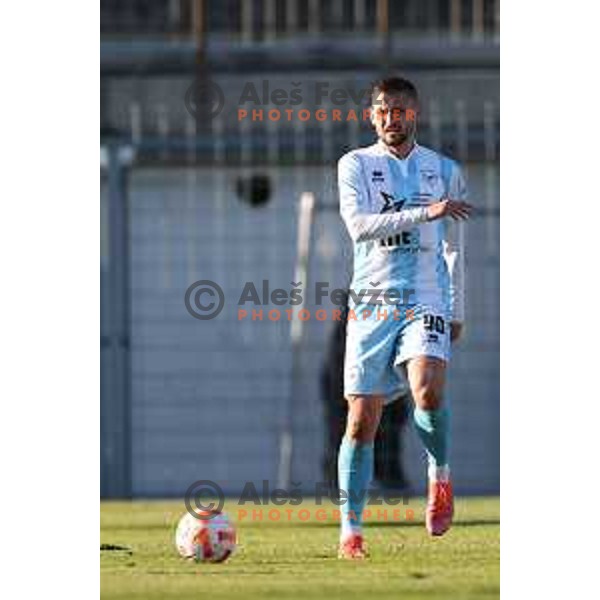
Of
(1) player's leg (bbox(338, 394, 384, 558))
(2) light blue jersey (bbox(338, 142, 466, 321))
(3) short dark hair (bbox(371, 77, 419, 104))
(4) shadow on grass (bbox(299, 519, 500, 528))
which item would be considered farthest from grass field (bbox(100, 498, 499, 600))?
(3) short dark hair (bbox(371, 77, 419, 104))

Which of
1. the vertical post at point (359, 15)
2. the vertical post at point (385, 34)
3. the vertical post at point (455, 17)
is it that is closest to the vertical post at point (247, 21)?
the vertical post at point (359, 15)

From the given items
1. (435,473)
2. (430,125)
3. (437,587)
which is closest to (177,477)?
(430,125)

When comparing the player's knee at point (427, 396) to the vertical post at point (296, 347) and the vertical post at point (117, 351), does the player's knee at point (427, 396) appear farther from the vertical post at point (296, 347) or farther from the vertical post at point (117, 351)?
the vertical post at point (296, 347)

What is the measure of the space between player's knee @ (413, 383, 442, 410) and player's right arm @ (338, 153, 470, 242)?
0.60m

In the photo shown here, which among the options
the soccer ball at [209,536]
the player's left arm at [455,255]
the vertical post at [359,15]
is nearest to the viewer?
the soccer ball at [209,536]

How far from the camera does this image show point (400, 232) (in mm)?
8867

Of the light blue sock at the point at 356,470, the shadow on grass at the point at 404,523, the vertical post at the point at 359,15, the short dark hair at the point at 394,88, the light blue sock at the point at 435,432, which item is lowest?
the shadow on grass at the point at 404,523

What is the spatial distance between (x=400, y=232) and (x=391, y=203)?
14cm

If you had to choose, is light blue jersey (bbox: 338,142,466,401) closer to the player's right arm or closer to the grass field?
the player's right arm

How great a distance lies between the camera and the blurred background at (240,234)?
17469mm

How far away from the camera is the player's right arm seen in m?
8.50

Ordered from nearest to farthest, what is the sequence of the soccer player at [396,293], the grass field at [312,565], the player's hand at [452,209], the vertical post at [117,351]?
the grass field at [312,565], the player's hand at [452,209], the soccer player at [396,293], the vertical post at [117,351]

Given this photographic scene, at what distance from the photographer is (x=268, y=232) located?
18125 millimetres
